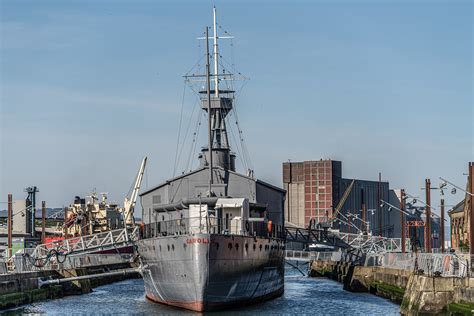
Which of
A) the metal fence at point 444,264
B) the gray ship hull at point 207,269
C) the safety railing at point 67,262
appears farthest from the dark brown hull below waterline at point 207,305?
the safety railing at point 67,262

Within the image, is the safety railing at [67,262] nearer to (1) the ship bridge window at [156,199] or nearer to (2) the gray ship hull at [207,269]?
(1) the ship bridge window at [156,199]

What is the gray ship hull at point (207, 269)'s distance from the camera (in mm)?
55531

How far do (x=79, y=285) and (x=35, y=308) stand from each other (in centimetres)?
1749

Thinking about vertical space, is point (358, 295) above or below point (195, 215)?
below

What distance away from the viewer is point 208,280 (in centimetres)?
5559

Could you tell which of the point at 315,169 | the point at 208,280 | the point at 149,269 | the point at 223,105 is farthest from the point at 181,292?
the point at 315,169

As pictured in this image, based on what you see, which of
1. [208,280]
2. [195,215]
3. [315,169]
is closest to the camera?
[208,280]

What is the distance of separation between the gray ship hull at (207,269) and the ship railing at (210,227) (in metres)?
0.68

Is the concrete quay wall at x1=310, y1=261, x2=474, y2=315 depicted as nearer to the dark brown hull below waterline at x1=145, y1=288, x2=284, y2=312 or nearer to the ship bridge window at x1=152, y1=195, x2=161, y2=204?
the dark brown hull below waterline at x1=145, y1=288, x2=284, y2=312

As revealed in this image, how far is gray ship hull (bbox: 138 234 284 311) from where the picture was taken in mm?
55531

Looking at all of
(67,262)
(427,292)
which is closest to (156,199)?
(67,262)

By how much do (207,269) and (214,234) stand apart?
201cm

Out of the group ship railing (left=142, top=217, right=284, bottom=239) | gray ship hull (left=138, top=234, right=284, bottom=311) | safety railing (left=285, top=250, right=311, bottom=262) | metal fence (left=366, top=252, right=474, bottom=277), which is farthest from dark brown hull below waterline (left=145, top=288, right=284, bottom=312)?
safety railing (left=285, top=250, right=311, bottom=262)

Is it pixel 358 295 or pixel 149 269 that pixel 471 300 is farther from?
pixel 358 295
